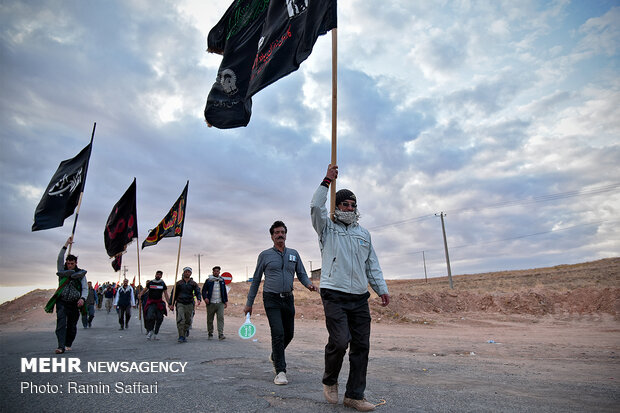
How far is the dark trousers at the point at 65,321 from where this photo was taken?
7.86 m

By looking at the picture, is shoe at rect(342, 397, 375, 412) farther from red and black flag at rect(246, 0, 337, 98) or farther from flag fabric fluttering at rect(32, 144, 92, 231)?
flag fabric fluttering at rect(32, 144, 92, 231)

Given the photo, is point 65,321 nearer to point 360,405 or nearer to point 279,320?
point 279,320

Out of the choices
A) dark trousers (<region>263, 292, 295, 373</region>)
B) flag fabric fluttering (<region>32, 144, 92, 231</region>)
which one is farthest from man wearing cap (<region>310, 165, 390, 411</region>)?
flag fabric fluttering (<region>32, 144, 92, 231</region>)

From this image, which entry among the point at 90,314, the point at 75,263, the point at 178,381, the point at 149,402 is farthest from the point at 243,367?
the point at 90,314

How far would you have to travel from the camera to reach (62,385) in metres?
4.68

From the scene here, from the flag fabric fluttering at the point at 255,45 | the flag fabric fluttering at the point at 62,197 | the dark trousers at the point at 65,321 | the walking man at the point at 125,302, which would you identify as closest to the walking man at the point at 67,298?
the dark trousers at the point at 65,321

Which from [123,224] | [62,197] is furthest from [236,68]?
[123,224]

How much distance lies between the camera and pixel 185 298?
36.1 feet

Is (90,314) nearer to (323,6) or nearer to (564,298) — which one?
(323,6)

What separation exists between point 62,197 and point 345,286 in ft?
31.8

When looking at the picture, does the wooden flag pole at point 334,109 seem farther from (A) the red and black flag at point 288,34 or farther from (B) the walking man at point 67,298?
(B) the walking man at point 67,298

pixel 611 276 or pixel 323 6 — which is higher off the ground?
pixel 323 6

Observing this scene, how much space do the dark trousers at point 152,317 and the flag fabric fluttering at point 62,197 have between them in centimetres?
345

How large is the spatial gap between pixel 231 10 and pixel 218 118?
229 centimetres
